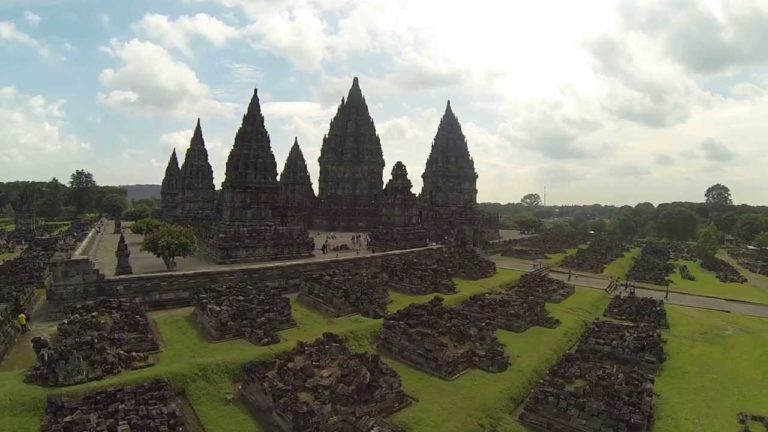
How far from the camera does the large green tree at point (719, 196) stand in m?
118

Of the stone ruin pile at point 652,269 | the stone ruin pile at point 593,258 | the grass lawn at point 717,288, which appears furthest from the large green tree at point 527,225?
the grass lawn at point 717,288

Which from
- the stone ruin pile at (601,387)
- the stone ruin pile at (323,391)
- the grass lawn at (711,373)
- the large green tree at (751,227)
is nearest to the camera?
the stone ruin pile at (323,391)

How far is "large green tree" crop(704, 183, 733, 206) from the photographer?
118438mm

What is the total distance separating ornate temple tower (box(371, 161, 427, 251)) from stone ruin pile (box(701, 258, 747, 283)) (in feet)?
89.3

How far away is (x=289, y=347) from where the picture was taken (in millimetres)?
16797

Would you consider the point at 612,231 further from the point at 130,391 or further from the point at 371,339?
the point at 130,391

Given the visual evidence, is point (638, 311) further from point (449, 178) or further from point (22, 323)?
point (449, 178)

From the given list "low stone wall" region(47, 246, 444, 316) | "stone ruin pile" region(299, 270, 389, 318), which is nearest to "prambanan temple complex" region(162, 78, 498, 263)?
"low stone wall" region(47, 246, 444, 316)

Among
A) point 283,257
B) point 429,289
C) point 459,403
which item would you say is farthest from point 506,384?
point 283,257

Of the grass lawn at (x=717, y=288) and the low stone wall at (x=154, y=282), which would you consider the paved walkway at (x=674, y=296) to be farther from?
the low stone wall at (x=154, y=282)

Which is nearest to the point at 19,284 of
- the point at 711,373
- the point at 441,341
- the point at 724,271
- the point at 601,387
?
the point at 441,341

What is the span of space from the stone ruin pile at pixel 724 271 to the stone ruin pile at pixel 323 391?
3991 centimetres

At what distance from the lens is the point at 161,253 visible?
83.3 ft

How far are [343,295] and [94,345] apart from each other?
33.6 ft
